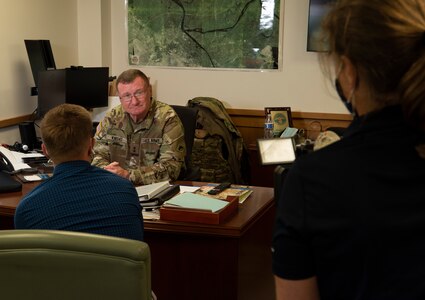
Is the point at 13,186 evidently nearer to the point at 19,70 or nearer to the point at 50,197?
the point at 50,197

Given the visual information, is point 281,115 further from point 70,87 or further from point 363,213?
point 363,213

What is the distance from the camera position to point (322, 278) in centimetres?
90

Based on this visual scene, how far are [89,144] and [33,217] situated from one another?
0.31 meters

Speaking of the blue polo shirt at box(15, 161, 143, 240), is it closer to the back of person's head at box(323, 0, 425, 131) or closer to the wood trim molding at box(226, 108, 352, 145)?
the back of person's head at box(323, 0, 425, 131)

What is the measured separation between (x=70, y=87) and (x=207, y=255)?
1.99m

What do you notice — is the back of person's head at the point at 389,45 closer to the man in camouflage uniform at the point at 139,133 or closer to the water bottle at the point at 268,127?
the man in camouflage uniform at the point at 139,133

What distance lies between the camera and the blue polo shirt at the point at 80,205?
171cm

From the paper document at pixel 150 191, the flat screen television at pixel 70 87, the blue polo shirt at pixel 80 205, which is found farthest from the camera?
the flat screen television at pixel 70 87

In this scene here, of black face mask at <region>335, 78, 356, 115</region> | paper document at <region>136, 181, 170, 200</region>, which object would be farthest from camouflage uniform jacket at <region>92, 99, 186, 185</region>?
black face mask at <region>335, 78, 356, 115</region>

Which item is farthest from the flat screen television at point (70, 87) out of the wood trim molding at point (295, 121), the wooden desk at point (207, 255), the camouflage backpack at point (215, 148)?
the wooden desk at point (207, 255)

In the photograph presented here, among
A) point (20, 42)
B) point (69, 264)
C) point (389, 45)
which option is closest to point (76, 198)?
point (69, 264)

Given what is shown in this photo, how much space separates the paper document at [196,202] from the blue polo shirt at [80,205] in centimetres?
42

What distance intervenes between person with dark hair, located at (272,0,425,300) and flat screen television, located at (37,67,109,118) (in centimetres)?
307

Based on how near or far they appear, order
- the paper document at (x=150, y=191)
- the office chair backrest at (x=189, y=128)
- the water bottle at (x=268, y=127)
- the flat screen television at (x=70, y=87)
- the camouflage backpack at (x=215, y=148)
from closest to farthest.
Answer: the paper document at (x=150, y=191)
the office chair backrest at (x=189, y=128)
the flat screen television at (x=70, y=87)
the camouflage backpack at (x=215, y=148)
the water bottle at (x=268, y=127)
